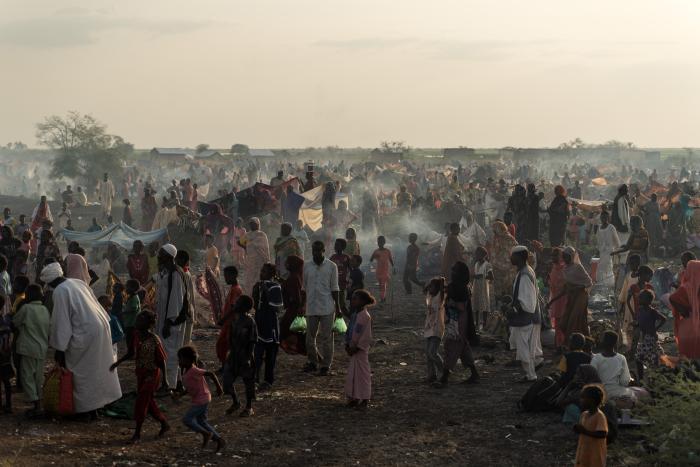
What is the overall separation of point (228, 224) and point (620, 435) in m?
11.4

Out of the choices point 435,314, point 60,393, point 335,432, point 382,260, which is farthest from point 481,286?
point 60,393

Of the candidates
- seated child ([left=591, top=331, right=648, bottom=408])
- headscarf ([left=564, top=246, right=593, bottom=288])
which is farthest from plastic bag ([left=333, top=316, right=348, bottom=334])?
seated child ([left=591, top=331, right=648, bottom=408])

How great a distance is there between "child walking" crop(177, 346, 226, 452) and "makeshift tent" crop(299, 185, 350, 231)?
12.6 m

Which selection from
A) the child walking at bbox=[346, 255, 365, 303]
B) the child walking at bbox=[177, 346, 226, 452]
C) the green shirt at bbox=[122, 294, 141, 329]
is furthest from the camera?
the child walking at bbox=[346, 255, 365, 303]

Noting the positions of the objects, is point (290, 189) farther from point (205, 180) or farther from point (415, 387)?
point (205, 180)

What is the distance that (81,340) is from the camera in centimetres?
897

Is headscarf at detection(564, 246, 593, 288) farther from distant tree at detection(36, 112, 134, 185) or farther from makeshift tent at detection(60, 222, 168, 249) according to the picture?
distant tree at detection(36, 112, 134, 185)

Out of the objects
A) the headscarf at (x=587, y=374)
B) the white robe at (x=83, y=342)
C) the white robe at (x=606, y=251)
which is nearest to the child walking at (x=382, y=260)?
the white robe at (x=606, y=251)

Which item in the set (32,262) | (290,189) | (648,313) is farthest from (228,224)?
(648,313)

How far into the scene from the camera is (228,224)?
19219 millimetres

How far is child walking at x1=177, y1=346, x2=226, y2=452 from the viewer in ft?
27.2

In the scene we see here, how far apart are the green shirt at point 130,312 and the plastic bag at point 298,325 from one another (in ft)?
5.88

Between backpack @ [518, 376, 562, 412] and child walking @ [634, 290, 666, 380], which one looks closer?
backpack @ [518, 376, 562, 412]

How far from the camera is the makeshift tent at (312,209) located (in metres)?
21.1
